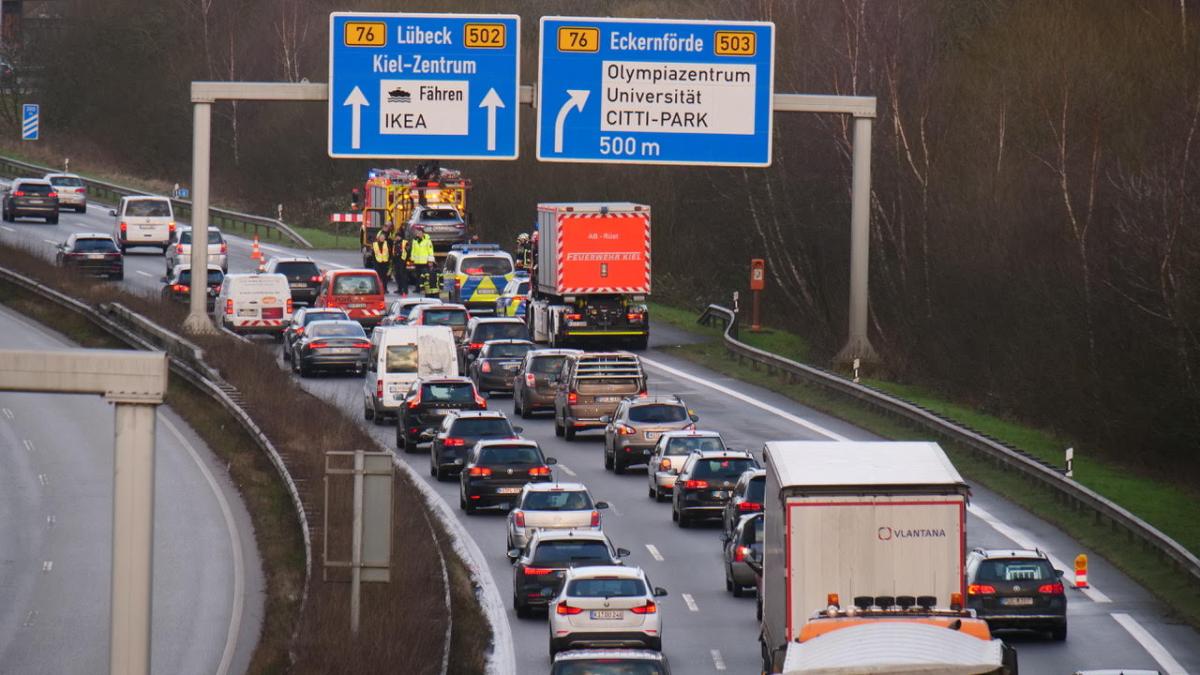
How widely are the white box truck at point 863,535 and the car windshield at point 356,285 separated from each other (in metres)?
37.5

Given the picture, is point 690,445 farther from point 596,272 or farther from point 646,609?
point 596,272

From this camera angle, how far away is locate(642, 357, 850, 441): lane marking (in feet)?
145

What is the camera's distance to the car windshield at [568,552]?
29.8 meters

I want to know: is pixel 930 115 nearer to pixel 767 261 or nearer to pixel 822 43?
pixel 822 43

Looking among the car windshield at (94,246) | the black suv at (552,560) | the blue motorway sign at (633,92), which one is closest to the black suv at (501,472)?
the blue motorway sign at (633,92)

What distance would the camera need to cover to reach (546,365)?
156 ft

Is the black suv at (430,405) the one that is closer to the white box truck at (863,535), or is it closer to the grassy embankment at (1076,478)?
the grassy embankment at (1076,478)

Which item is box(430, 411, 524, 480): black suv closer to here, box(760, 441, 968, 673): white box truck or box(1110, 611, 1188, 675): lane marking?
box(1110, 611, 1188, 675): lane marking

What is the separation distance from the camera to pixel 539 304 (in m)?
57.7

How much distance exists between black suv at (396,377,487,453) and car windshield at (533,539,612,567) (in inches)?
540

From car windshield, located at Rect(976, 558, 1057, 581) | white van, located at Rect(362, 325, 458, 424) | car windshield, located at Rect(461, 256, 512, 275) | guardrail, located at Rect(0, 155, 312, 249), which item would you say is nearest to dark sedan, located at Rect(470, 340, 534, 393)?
white van, located at Rect(362, 325, 458, 424)

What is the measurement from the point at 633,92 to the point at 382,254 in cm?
3169

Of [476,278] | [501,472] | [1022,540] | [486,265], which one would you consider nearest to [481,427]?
[501,472]

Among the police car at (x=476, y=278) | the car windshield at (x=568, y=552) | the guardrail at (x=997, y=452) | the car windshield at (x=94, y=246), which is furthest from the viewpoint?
the car windshield at (x=94, y=246)
